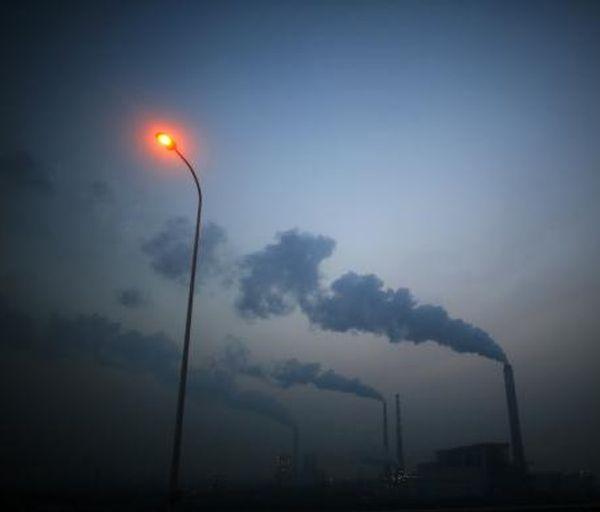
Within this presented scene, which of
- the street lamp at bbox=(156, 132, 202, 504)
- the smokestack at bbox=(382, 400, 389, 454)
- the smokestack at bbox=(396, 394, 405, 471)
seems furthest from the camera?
the smokestack at bbox=(382, 400, 389, 454)

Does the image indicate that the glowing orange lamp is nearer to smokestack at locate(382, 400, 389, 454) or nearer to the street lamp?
the street lamp

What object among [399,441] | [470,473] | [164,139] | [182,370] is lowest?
[470,473]

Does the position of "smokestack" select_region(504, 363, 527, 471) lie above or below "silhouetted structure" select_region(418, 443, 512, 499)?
above

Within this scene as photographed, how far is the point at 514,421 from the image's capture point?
55875 mm

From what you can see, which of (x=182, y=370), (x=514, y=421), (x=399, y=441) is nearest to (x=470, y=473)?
(x=514, y=421)

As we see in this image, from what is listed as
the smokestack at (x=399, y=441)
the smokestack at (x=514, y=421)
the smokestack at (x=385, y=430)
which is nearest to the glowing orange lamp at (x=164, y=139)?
the smokestack at (x=514, y=421)

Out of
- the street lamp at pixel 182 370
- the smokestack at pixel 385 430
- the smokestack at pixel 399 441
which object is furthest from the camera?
the smokestack at pixel 385 430

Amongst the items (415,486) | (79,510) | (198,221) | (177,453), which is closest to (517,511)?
(177,453)

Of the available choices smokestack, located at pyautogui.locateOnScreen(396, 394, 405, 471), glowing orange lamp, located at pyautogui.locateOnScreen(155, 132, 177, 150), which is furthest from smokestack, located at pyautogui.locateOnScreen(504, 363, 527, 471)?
glowing orange lamp, located at pyautogui.locateOnScreen(155, 132, 177, 150)

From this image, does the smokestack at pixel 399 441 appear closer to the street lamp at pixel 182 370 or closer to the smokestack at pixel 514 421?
the smokestack at pixel 514 421

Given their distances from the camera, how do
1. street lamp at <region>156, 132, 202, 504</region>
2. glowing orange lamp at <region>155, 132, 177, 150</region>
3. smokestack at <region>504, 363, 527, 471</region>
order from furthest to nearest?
smokestack at <region>504, 363, 527, 471</region> < glowing orange lamp at <region>155, 132, 177, 150</region> < street lamp at <region>156, 132, 202, 504</region>

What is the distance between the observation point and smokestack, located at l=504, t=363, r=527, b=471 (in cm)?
5597

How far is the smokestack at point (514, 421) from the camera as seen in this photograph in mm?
55969

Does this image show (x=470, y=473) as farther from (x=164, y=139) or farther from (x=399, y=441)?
(x=164, y=139)
